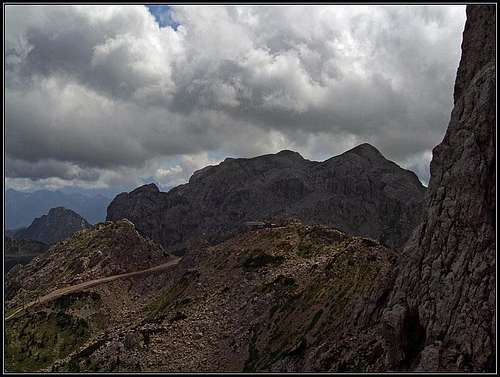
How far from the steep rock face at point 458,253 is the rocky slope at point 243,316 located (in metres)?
4.88

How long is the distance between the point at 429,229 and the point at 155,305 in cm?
8529

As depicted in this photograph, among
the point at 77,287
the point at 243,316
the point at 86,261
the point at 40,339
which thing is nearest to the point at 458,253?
the point at 243,316

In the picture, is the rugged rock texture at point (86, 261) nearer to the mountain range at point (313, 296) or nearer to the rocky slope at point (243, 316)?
the mountain range at point (313, 296)

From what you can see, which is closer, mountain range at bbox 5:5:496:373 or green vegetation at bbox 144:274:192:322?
mountain range at bbox 5:5:496:373

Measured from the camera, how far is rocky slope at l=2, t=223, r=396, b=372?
55969 mm

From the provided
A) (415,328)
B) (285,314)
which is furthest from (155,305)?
(415,328)

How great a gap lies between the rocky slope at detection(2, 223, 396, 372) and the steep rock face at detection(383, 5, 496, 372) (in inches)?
192

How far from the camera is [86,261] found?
502 feet

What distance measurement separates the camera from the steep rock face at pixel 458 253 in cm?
3841

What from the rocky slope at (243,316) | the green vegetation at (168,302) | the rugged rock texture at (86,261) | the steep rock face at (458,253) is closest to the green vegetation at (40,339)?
the rocky slope at (243,316)

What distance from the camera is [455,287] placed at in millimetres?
41031

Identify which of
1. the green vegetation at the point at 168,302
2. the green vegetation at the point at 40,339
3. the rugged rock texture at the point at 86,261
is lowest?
the green vegetation at the point at 40,339

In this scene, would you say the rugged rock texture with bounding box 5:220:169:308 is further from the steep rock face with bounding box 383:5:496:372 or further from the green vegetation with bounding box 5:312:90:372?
the steep rock face with bounding box 383:5:496:372

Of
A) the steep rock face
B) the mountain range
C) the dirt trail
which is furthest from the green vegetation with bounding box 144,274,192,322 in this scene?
the steep rock face
